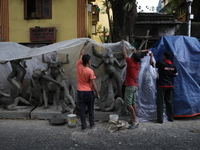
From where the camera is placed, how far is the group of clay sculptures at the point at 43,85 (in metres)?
6.14

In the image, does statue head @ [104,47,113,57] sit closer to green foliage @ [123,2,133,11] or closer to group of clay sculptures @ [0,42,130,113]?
group of clay sculptures @ [0,42,130,113]

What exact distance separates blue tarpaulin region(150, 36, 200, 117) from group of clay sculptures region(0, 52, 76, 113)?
8.79 ft

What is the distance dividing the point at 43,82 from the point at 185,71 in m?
3.89

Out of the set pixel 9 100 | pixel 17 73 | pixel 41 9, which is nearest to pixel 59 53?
pixel 17 73

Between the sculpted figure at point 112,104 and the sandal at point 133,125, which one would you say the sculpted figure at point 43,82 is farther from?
the sandal at point 133,125

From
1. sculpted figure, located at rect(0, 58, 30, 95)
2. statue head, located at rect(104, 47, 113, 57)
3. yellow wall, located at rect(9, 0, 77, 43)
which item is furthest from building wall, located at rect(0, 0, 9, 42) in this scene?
statue head, located at rect(104, 47, 113, 57)

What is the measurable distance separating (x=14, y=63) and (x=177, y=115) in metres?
4.66

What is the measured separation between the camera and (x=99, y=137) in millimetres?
4625

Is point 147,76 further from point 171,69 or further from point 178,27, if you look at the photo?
point 178,27

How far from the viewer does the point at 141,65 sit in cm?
564

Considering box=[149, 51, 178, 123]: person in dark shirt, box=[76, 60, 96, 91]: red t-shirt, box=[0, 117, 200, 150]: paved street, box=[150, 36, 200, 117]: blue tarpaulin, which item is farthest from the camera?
box=[150, 36, 200, 117]: blue tarpaulin

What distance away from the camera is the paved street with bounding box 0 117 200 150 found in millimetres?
4172

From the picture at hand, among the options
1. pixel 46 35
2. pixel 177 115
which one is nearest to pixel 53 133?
pixel 177 115

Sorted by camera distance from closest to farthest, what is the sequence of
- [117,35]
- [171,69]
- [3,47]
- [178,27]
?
1. [171,69]
2. [3,47]
3. [117,35]
4. [178,27]
